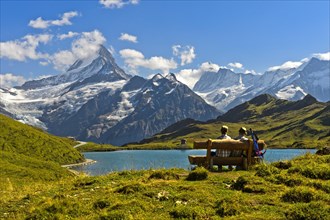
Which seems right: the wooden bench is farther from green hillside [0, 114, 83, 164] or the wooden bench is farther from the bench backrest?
green hillside [0, 114, 83, 164]

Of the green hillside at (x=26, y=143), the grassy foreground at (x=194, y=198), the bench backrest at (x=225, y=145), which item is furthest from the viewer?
the green hillside at (x=26, y=143)

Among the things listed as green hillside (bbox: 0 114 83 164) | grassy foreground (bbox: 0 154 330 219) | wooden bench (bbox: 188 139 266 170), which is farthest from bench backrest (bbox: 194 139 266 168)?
green hillside (bbox: 0 114 83 164)

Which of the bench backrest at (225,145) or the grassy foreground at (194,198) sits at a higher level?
the bench backrest at (225,145)

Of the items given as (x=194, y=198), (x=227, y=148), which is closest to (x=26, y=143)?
(x=227, y=148)

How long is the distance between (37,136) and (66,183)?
170 meters

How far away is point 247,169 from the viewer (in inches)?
984

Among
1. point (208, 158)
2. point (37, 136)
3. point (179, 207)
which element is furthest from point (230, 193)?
point (37, 136)

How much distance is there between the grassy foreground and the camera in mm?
14367

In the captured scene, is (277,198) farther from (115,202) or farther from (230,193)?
(115,202)

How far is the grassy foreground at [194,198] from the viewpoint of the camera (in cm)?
1437

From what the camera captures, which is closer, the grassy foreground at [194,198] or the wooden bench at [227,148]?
the grassy foreground at [194,198]

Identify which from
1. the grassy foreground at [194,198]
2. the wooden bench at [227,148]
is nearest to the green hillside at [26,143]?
the wooden bench at [227,148]

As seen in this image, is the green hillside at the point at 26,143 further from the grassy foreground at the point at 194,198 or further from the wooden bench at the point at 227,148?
the grassy foreground at the point at 194,198

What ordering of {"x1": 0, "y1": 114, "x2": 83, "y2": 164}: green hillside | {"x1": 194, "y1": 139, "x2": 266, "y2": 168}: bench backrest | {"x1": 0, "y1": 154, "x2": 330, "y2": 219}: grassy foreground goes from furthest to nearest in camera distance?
1. {"x1": 0, "y1": 114, "x2": 83, "y2": 164}: green hillside
2. {"x1": 194, "y1": 139, "x2": 266, "y2": 168}: bench backrest
3. {"x1": 0, "y1": 154, "x2": 330, "y2": 219}: grassy foreground
